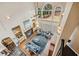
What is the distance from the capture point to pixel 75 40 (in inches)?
47.3

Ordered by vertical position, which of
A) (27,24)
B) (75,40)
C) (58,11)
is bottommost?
(75,40)

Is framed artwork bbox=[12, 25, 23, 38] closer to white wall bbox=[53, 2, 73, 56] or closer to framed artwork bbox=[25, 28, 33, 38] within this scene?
framed artwork bbox=[25, 28, 33, 38]

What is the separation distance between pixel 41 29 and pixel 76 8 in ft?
1.10

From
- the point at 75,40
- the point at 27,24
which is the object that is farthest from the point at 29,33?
the point at 75,40

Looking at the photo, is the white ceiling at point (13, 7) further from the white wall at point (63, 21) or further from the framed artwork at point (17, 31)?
the white wall at point (63, 21)

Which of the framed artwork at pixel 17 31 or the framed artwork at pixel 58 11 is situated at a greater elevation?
the framed artwork at pixel 58 11

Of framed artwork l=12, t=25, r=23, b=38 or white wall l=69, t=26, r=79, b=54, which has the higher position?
framed artwork l=12, t=25, r=23, b=38

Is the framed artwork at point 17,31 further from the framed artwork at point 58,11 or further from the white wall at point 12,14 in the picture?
the framed artwork at point 58,11

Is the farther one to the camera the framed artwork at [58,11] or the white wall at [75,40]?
the white wall at [75,40]

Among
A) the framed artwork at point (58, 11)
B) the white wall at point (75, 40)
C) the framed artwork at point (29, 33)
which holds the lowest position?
the white wall at point (75, 40)

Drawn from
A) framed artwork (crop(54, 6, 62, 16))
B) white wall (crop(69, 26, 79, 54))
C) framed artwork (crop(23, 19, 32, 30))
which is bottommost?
white wall (crop(69, 26, 79, 54))

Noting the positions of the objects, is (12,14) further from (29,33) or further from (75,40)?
(75,40)

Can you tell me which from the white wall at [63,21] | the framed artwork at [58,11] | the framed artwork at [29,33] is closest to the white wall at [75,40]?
the white wall at [63,21]

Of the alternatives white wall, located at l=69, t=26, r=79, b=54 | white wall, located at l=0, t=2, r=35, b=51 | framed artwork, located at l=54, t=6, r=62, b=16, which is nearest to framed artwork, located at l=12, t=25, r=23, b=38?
white wall, located at l=0, t=2, r=35, b=51
